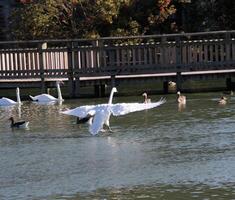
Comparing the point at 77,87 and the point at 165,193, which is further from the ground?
the point at 77,87

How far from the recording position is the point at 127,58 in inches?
997

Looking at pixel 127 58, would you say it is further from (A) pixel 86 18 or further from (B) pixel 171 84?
(A) pixel 86 18

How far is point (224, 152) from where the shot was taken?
1333 cm

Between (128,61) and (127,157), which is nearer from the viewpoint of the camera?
(127,157)

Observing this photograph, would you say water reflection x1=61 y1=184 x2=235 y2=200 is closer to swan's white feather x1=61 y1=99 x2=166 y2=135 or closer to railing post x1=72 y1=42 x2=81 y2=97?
swan's white feather x1=61 y1=99 x2=166 y2=135

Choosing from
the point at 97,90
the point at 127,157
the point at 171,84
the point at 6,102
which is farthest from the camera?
the point at 171,84

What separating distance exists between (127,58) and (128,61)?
109mm

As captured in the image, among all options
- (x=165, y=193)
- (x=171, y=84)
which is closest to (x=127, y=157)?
(x=165, y=193)

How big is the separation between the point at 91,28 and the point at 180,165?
19.4 meters

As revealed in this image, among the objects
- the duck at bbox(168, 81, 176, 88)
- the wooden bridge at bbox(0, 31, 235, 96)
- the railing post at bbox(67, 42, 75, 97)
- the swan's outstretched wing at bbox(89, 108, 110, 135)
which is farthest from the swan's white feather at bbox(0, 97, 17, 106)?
the swan's outstretched wing at bbox(89, 108, 110, 135)

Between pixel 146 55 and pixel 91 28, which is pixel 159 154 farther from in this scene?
pixel 91 28

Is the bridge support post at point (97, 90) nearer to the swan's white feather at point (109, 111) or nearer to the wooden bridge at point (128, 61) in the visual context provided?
the wooden bridge at point (128, 61)

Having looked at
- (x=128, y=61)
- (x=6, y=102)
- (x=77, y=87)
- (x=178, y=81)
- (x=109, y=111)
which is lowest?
(x=6, y=102)

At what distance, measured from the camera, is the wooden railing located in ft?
81.9
